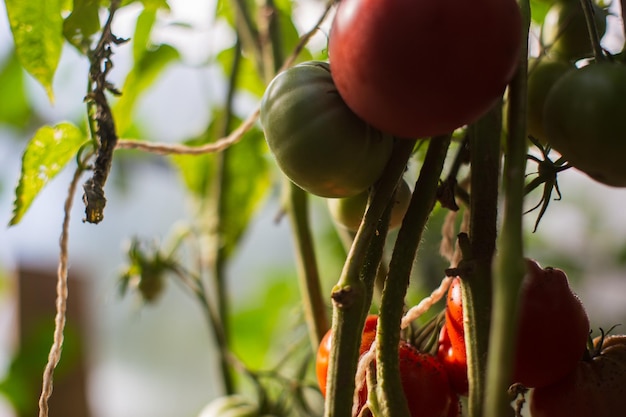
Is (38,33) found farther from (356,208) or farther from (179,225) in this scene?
(179,225)

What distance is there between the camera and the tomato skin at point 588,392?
31 cm

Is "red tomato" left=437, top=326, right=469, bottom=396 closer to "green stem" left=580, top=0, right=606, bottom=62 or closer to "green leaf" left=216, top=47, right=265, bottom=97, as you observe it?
"green stem" left=580, top=0, right=606, bottom=62

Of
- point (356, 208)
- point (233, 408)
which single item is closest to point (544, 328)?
point (356, 208)

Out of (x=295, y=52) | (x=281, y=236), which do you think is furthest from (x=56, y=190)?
(x=295, y=52)

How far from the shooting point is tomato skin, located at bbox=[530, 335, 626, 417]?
1.02ft

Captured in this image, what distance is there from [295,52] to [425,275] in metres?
0.51

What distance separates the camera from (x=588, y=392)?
31 centimetres

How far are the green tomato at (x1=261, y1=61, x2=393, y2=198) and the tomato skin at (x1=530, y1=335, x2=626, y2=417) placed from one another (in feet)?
0.41

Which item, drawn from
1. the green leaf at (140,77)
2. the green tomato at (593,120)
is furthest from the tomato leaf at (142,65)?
the green tomato at (593,120)

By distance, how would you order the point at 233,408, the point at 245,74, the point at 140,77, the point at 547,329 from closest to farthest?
the point at 547,329 < the point at 233,408 < the point at 140,77 < the point at 245,74

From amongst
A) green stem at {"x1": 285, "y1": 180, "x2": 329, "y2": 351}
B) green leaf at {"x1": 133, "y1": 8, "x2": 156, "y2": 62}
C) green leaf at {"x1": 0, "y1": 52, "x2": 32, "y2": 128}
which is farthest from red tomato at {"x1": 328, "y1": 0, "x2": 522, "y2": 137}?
green leaf at {"x1": 0, "y1": 52, "x2": 32, "y2": 128}

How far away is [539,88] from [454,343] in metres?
0.12

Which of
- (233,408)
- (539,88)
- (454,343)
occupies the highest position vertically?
(539,88)

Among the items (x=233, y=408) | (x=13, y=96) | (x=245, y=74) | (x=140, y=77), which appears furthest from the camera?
(x=13, y=96)
